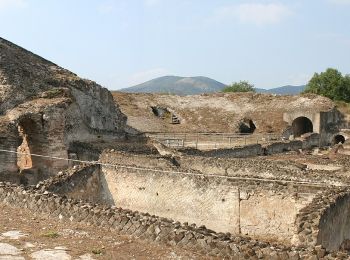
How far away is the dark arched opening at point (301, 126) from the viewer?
177ft

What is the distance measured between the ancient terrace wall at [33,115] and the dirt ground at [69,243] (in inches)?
438

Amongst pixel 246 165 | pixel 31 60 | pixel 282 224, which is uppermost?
pixel 31 60

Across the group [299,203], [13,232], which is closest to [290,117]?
[299,203]

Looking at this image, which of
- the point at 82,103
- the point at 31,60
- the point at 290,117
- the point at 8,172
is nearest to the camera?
the point at 8,172

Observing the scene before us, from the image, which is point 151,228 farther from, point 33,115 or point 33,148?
point 33,148

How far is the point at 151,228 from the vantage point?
868 cm

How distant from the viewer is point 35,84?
85.0 feet

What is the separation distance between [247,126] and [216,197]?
42145 millimetres

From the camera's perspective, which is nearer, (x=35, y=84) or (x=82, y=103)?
(x=35, y=84)

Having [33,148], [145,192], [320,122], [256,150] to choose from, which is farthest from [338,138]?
[145,192]

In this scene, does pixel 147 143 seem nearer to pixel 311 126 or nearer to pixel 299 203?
pixel 299 203

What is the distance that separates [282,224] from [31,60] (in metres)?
21.7

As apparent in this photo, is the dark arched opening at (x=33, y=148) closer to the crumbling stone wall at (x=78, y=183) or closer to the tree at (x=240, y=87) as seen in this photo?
the crumbling stone wall at (x=78, y=183)

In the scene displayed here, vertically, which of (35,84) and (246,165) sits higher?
(35,84)
